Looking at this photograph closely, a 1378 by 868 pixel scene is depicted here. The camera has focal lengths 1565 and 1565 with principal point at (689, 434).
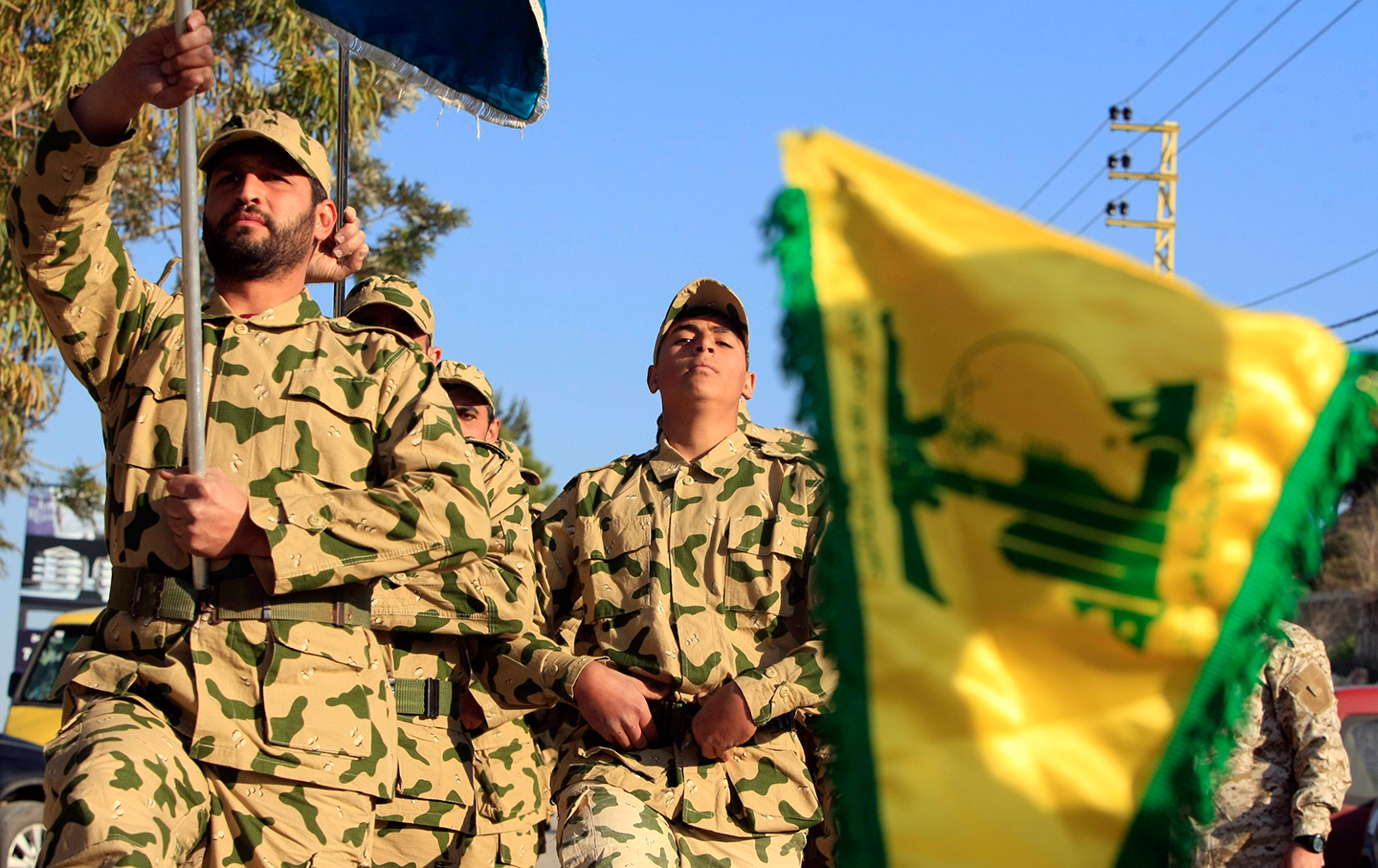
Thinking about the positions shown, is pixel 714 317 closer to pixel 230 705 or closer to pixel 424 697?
pixel 424 697

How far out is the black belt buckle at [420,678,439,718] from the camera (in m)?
5.46

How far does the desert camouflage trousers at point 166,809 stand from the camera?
325cm

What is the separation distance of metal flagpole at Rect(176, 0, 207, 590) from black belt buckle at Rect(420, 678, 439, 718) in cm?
183

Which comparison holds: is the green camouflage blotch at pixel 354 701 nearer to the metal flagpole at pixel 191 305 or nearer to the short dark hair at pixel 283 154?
the metal flagpole at pixel 191 305

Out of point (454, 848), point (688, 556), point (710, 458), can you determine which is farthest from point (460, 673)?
point (710, 458)

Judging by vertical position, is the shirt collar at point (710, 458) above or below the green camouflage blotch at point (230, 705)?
above

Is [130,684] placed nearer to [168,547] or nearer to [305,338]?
[168,547]

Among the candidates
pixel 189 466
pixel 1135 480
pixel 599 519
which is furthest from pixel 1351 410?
pixel 599 519

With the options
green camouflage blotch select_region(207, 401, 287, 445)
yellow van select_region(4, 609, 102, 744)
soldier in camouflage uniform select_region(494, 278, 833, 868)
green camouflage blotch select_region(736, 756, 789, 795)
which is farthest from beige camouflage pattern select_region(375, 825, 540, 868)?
yellow van select_region(4, 609, 102, 744)

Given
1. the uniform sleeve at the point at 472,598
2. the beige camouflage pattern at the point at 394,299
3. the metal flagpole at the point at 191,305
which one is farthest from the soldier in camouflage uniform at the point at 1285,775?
the metal flagpole at the point at 191,305

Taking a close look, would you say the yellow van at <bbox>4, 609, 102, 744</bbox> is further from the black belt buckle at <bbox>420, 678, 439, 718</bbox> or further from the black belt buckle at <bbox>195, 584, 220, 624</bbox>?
the black belt buckle at <bbox>195, 584, 220, 624</bbox>

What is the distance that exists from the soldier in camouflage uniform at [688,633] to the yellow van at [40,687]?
10491 millimetres

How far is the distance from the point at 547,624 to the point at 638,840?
1198mm

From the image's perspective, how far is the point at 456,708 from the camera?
5688mm
